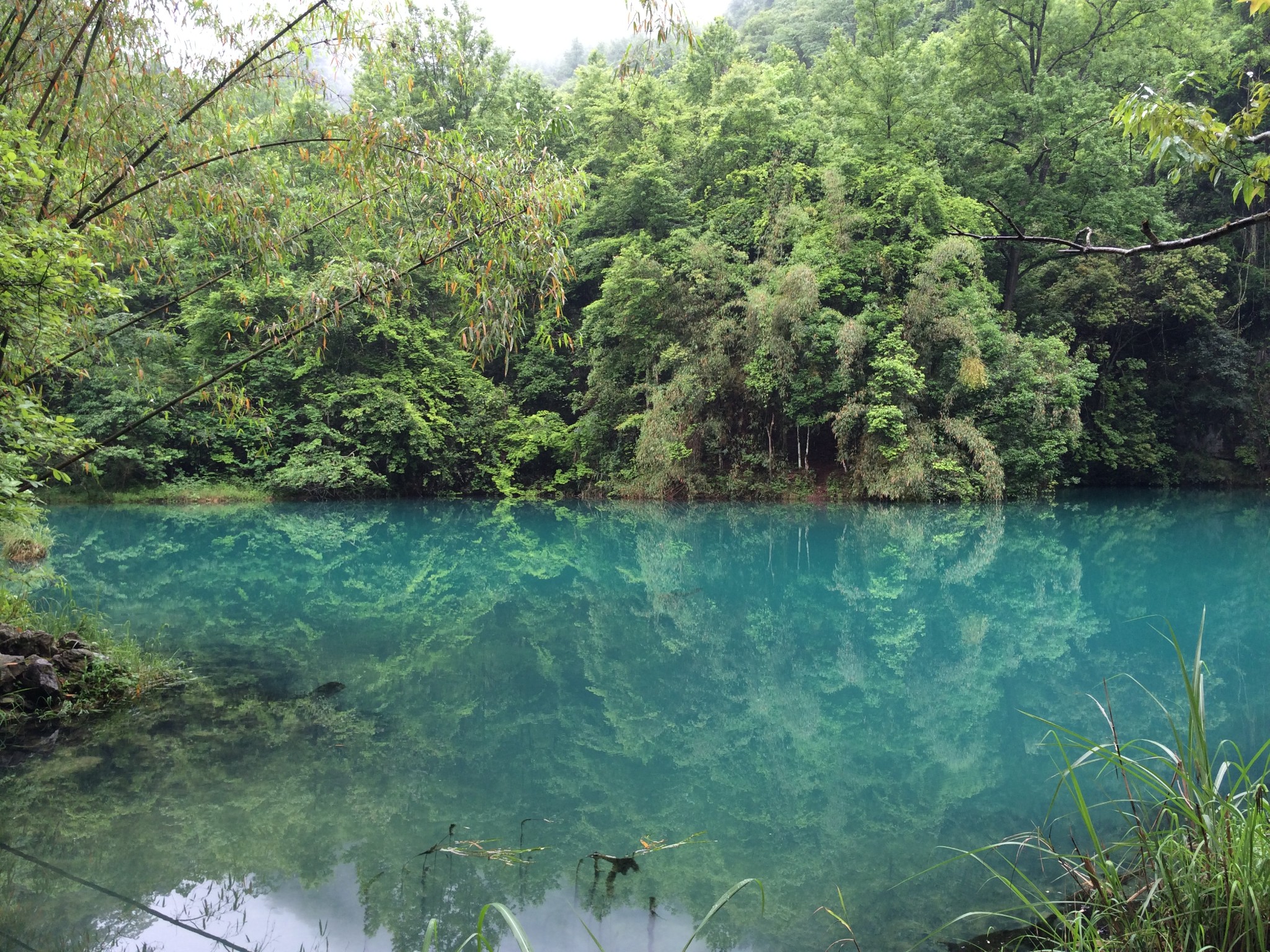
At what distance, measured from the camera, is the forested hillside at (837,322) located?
1780 centimetres

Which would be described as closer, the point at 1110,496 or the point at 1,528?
the point at 1,528

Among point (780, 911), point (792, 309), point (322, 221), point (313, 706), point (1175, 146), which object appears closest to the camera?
→ point (1175, 146)

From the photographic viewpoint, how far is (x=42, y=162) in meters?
3.38

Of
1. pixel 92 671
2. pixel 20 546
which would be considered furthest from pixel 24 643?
pixel 20 546

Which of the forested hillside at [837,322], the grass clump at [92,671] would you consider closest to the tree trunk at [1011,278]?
the forested hillside at [837,322]

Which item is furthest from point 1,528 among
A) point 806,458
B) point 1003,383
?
point 1003,383

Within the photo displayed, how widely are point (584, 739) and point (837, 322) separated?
1483cm

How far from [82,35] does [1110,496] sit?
21936 mm

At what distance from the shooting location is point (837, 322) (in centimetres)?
1791

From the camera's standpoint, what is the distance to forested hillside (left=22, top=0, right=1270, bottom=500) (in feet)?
58.4

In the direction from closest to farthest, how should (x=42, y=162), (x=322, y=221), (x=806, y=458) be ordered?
(x=42, y=162) → (x=322, y=221) → (x=806, y=458)

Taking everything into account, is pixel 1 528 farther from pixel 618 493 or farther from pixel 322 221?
pixel 618 493

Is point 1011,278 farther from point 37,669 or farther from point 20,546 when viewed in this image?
point 37,669

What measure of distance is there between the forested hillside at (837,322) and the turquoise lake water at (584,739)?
747cm
